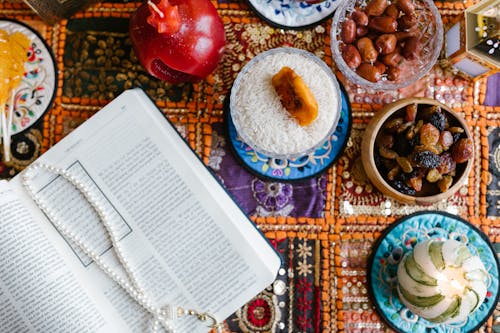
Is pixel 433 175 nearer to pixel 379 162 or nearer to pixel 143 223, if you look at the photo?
pixel 379 162

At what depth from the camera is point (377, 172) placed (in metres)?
0.82

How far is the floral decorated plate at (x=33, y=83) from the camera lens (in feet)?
2.92

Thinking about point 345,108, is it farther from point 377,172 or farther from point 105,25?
point 105,25

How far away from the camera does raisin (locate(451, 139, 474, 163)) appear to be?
2.65 feet

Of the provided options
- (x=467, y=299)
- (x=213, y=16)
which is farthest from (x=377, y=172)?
(x=213, y=16)

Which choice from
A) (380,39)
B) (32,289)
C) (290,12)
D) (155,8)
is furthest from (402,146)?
(32,289)

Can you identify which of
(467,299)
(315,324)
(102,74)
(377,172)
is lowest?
(315,324)

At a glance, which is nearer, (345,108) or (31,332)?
(31,332)

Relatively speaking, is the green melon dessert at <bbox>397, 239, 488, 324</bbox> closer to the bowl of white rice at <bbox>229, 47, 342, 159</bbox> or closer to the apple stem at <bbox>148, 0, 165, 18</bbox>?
the bowl of white rice at <bbox>229, 47, 342, 159</bbox>

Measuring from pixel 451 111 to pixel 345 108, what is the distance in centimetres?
16

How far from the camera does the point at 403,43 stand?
2.82 ft

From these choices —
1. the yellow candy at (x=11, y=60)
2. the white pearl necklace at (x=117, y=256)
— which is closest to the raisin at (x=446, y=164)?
the white pearl necklace at (x=117, y=256)

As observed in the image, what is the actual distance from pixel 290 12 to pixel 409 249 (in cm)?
43

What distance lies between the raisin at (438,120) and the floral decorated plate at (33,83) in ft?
1.97
